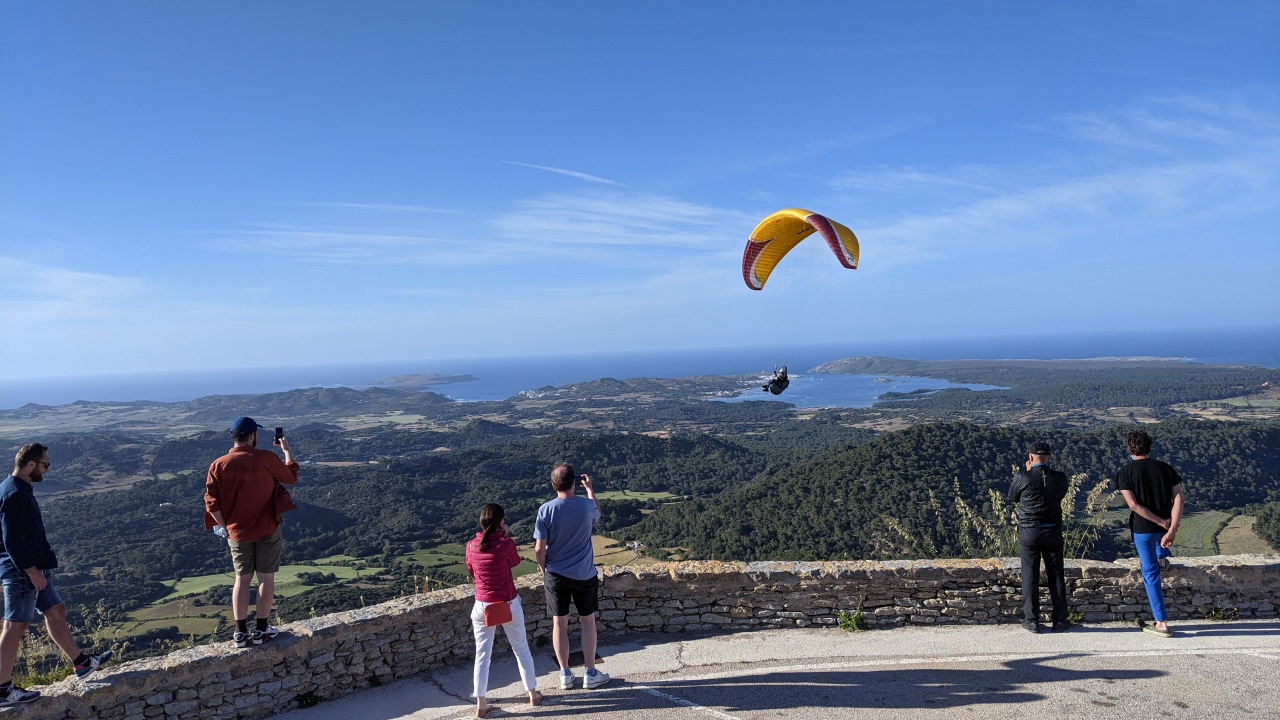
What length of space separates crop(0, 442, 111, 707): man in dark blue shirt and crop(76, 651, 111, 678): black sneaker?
0.04 metres

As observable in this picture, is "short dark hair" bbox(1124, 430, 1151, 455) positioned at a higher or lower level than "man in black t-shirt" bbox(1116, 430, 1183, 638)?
higher

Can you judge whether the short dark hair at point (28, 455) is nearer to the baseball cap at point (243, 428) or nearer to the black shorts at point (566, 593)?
the baseball cap at point (243, 428)

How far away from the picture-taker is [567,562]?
4648 millimetres

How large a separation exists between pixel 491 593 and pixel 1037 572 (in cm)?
454

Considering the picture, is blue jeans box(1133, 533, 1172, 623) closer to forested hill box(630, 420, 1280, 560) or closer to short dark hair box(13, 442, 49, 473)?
short dark hair box(13, 442, 49, 473)

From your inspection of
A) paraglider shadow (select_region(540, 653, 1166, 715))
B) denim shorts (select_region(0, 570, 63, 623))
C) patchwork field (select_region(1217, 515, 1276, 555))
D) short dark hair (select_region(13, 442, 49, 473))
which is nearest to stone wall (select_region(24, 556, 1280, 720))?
paraglider shadow (select_region(540, 653, 1166, 715))

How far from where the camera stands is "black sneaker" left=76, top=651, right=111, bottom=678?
4.22 meters

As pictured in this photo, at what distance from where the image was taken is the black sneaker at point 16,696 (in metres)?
3.84

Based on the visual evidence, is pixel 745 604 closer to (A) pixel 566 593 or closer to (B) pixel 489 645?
(A) pixel 566 593

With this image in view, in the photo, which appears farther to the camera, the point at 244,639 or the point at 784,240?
the point at 784,240

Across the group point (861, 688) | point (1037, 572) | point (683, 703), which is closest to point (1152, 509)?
point (1037, 572)

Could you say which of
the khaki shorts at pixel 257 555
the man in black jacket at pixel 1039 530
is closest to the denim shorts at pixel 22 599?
the khaki shorts at pixel 257 555

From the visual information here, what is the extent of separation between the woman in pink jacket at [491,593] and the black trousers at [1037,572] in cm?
415

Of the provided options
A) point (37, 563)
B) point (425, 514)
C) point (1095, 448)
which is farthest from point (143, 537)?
point (1095, 448)
